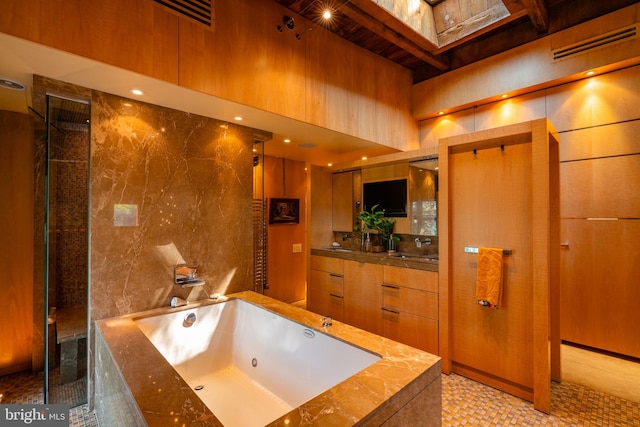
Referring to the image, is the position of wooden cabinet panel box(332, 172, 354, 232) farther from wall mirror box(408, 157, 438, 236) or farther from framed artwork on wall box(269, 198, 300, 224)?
wall mirror box(408, 157, 438, 236)

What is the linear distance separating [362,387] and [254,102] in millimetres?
2074

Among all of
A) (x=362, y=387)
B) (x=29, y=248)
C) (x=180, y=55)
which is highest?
(x=180, y=55)

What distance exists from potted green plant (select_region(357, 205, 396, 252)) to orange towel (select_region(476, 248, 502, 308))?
1.34 metres

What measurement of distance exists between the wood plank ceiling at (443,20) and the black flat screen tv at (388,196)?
1496mm

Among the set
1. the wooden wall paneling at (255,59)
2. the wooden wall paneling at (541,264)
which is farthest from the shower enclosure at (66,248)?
the wooden wall paneling at (541,264)

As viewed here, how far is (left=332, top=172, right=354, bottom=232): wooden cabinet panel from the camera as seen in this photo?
4.10m

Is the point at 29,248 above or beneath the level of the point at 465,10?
beneath

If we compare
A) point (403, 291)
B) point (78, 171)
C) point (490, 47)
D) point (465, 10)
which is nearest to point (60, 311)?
point (78, 171)

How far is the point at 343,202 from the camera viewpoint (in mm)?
4176

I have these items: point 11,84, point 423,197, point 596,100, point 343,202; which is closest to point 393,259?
point 423,197

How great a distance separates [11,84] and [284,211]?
3.11 meters

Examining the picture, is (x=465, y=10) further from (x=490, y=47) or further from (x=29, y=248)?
(x=29, y=248)

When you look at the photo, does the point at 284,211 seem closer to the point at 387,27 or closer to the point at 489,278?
the point at 387,27

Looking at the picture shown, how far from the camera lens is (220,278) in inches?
108
